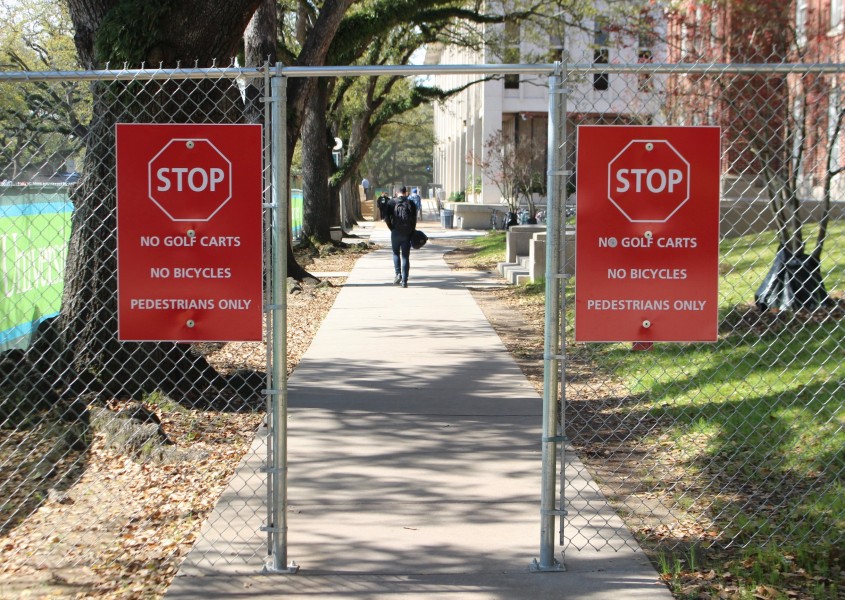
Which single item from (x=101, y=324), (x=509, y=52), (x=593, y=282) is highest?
(x=509, y=52)

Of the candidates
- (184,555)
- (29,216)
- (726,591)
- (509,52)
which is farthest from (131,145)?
(509,52)

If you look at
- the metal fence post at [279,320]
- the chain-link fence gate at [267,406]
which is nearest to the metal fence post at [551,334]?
the chain-link fence gate at [267,406]

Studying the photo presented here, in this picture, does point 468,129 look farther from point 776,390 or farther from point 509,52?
point 776,390

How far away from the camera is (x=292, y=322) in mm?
13594

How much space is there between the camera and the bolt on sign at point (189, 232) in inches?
178

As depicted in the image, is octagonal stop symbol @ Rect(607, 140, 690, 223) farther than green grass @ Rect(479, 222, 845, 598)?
No

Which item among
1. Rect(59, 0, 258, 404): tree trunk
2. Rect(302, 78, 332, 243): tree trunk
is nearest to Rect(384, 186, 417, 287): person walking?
→ Rect(302, 78, 332, 243): tree trunk

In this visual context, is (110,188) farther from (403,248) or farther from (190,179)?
(403,248)

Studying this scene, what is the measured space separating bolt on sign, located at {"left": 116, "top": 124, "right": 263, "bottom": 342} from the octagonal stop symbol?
168 cm

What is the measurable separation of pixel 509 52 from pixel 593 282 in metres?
24.7

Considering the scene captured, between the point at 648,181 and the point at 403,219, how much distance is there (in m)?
12.9

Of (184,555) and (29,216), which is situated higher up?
(29,216)

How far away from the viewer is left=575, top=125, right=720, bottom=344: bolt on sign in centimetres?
449

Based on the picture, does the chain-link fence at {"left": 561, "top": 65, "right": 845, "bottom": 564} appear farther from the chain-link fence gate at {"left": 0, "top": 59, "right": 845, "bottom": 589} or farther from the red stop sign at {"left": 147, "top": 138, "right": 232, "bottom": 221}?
the red stop sign at {"left": 147, "top": 138, "right": 232, "bottom": 221}
